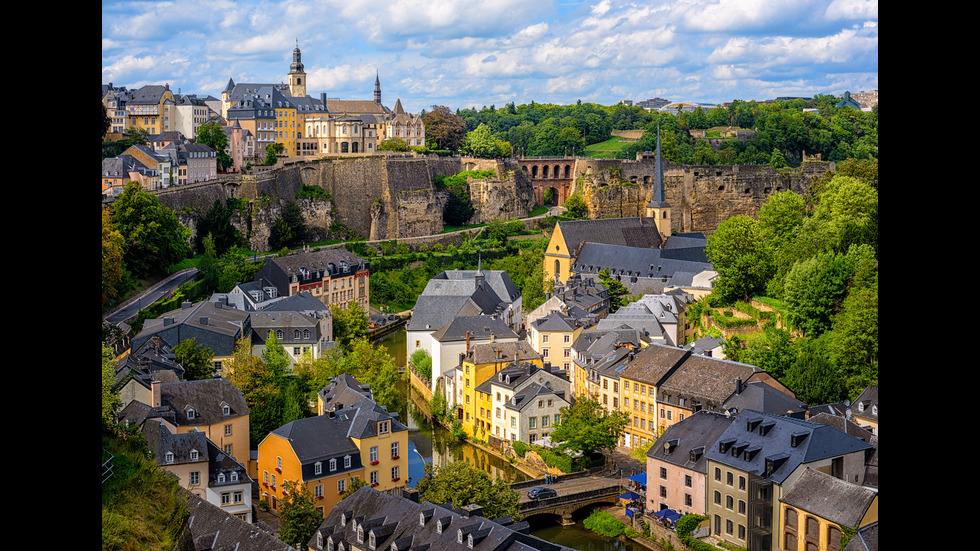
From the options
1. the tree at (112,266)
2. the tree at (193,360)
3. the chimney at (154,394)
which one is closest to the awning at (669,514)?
the chimney at (154,394)

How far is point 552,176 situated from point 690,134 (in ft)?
43.8

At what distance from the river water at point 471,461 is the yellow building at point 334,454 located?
2.19m

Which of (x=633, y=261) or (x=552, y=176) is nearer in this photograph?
(x=633, y=261)

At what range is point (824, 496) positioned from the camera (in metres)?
19.9

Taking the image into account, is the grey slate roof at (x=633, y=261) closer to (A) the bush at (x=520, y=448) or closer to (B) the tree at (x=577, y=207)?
(B) the tree at (x=577, y=207)

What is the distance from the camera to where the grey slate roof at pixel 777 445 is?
20922 mm

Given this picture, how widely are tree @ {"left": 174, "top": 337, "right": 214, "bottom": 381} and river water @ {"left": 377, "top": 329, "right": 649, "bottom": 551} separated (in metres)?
6.37

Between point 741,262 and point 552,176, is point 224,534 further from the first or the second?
point 552,176

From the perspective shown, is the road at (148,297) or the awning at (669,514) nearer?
the awning at (669,514)

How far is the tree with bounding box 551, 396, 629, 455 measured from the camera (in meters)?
26.8

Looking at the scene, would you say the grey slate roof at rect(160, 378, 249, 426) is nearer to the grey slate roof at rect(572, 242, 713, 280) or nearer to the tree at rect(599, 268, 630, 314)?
the tree at rect(599, 268, 630, 314)

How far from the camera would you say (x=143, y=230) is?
38.2m

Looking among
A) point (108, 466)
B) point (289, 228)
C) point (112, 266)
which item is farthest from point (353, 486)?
point (289, 228)
